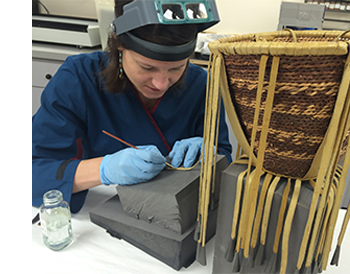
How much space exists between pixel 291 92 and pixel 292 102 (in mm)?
18

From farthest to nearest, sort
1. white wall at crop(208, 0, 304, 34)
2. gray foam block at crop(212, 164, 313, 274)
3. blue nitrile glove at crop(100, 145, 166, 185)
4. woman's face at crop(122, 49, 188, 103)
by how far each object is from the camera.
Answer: white wall at crop(208, 0, 304, 34)
woman's face at crop(122, 49, 188, 103)
blue nitrile glove at crop(100, 145, 166, 185)
gray foam block at crop(212, 164, 313, 274)

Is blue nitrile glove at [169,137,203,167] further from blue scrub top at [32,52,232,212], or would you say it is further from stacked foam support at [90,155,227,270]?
blue scrub top at [32,52,232,212]

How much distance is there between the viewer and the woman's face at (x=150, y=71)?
833mm

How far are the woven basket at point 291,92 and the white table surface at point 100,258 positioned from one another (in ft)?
1.07

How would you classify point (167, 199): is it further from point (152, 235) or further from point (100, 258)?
Answer: point (100, 258)

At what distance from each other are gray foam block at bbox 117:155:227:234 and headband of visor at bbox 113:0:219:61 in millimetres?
337

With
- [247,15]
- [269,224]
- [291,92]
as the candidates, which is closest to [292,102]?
[291,92]

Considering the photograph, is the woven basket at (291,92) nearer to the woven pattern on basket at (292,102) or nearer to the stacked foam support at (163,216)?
the woven pattern on basket at (292,102)

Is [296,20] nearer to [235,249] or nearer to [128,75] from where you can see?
[128,75]

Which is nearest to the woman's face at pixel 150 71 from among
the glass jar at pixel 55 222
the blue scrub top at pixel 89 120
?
the blue scrub top at pixel 89 120

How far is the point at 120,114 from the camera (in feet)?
3.46

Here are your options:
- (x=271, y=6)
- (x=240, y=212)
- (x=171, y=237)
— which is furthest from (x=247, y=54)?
(x=271, y=6)

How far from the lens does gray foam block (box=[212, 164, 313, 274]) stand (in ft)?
1.67

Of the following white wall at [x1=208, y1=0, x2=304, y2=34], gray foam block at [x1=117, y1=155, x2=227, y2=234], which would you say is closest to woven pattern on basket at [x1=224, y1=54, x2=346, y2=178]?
gray foam block at [x1=117, y1=155, x2=227, y2=234]
